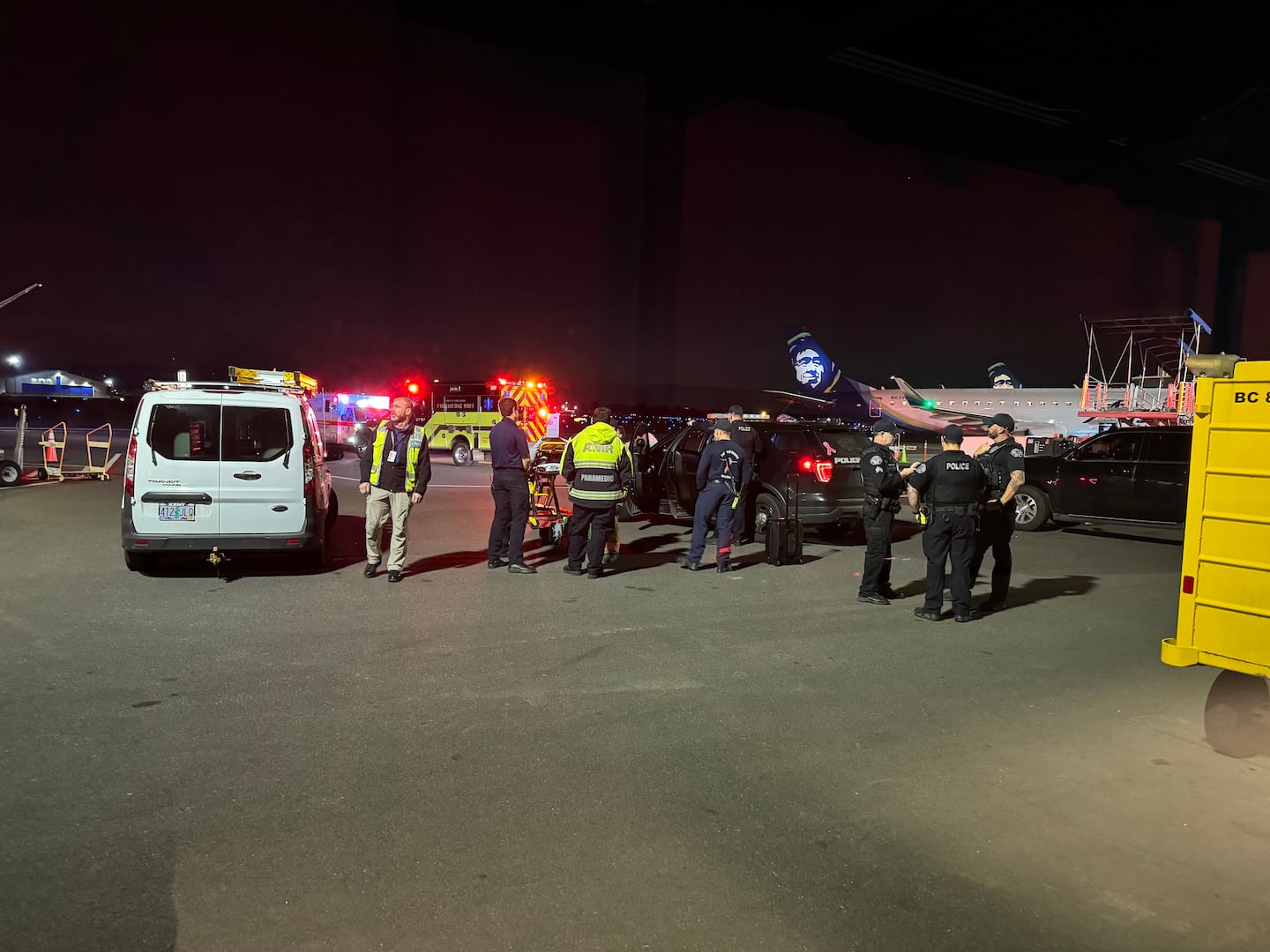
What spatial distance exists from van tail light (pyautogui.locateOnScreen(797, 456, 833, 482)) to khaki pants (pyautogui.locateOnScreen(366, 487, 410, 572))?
5347mm

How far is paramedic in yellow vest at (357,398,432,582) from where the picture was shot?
834 cm

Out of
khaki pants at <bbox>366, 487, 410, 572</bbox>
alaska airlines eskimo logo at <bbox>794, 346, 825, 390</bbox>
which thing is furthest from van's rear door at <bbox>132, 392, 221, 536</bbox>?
alaska airlines eskimo logo at <bbox>794, 346, 825, 390</bbox>

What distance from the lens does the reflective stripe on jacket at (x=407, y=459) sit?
8352 millimetres

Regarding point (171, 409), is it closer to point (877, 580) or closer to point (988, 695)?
point (877, 580)

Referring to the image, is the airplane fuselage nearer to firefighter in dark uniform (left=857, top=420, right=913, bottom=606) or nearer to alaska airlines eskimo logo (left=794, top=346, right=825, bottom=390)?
alaska airlines eskimo logo (left=794, top=346, right=825, bottom=390)

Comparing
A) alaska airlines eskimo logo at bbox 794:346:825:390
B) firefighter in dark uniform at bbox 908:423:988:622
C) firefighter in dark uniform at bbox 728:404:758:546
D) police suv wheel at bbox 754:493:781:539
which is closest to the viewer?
firefighter in dark uniform at bbox 908:423:988:622

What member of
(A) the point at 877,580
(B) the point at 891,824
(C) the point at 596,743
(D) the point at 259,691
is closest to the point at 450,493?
(A) the point at 877,580

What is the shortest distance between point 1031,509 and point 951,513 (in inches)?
315

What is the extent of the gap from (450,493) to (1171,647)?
1452cm

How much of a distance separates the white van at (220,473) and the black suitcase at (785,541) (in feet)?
17.1

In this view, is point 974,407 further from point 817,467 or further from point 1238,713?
point 1238,713

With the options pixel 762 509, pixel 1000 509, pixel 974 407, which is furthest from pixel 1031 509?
pixel 974 407

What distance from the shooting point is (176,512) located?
7.90 m

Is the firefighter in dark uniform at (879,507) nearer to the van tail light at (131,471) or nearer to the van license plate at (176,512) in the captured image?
the van license plate at (176,512)
